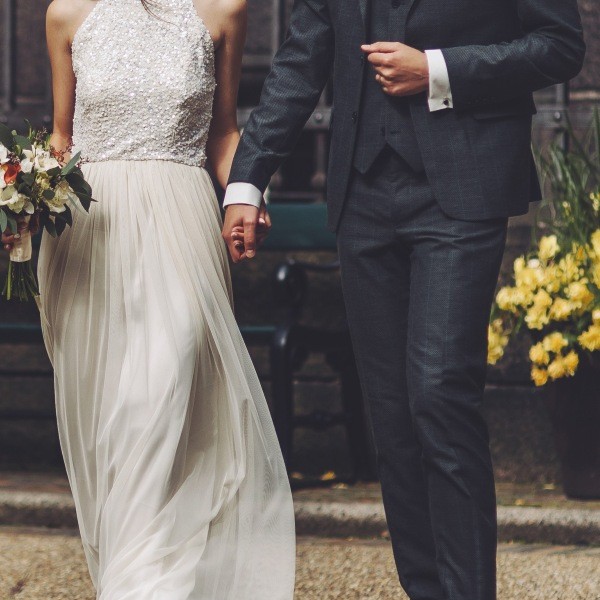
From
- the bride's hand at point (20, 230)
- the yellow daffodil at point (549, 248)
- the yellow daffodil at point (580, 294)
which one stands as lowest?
the yellow daffodil at point (580, 294)

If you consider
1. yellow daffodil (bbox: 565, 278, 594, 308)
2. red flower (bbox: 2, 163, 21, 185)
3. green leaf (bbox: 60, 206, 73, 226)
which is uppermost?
red flower (bbox: 2, 163, 21, 185)

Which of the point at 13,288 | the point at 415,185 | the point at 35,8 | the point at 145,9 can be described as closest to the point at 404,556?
the point at 415,185

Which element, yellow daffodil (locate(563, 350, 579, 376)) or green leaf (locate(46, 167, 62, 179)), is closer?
green leaf (locate(46, 167, 62, 179))

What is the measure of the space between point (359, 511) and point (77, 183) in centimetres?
217

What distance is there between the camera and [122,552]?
3.49 meters

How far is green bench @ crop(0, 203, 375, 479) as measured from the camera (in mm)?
5648

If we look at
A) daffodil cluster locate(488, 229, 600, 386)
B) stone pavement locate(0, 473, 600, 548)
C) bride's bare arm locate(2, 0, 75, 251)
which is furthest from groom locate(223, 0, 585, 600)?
daffodil cluster locate(488, 229, 600, 386)

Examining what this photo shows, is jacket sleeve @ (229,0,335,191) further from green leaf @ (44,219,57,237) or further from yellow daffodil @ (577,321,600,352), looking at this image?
yellow daffodil @ (577,321,600,352)

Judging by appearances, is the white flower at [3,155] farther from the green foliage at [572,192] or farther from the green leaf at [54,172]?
the green foliage at [572,192]

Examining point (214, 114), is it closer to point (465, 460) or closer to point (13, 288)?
point (13, 288)

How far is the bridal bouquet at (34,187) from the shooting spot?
3.54 metres

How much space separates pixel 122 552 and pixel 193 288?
0.73m

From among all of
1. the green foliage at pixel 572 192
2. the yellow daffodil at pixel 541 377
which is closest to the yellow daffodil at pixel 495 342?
the yellow daffodil at pixel 541 377

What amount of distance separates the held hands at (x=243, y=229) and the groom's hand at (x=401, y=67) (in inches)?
20.7
